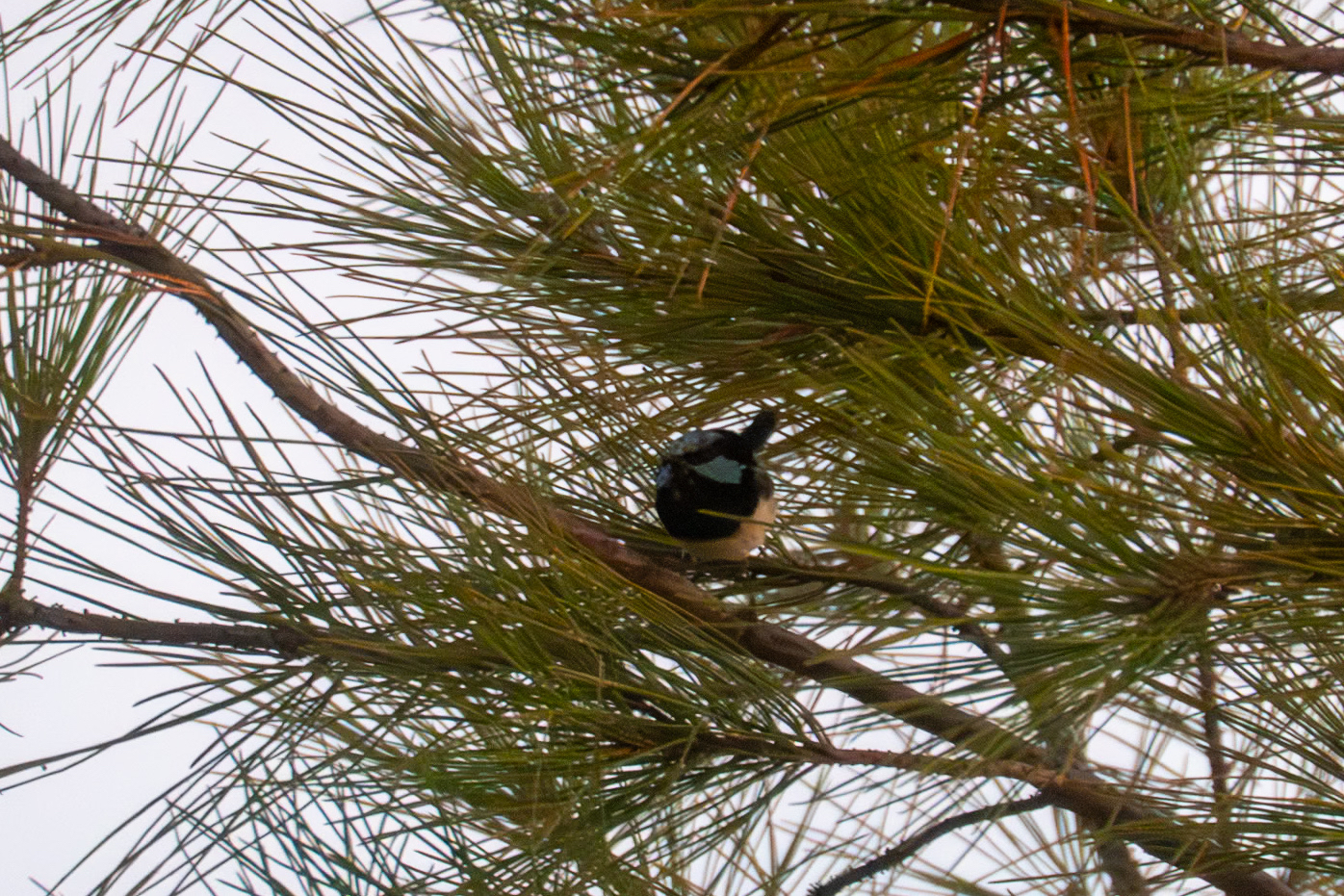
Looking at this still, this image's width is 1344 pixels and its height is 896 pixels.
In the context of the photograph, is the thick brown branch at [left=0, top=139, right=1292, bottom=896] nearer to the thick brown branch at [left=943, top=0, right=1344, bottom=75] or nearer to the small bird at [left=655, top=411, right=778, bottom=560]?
the small bird at [left=655, top=411, right=778, bottom=560]

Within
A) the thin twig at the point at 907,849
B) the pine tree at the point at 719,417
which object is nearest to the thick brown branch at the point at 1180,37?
the pine tree at the point at 719,417

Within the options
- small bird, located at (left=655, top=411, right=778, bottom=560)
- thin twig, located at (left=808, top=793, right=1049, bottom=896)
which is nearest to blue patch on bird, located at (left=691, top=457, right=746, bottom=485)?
small bird, located at (left=655, top=411, right=778, bottom=560)

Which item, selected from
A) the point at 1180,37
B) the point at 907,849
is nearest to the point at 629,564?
the point at 907,849

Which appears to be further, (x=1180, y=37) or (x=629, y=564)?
(x=629, y=564)

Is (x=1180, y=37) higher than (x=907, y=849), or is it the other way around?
(x=1180, y=37)

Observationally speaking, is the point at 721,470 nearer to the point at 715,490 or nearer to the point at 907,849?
the point at 715,490

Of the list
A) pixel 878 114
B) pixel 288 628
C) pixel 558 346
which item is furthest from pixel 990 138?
pixel 288 628

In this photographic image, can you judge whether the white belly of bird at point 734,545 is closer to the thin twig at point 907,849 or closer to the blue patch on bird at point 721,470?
the blue patch on bird at point 721,470

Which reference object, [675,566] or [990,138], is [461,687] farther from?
[990,138]
